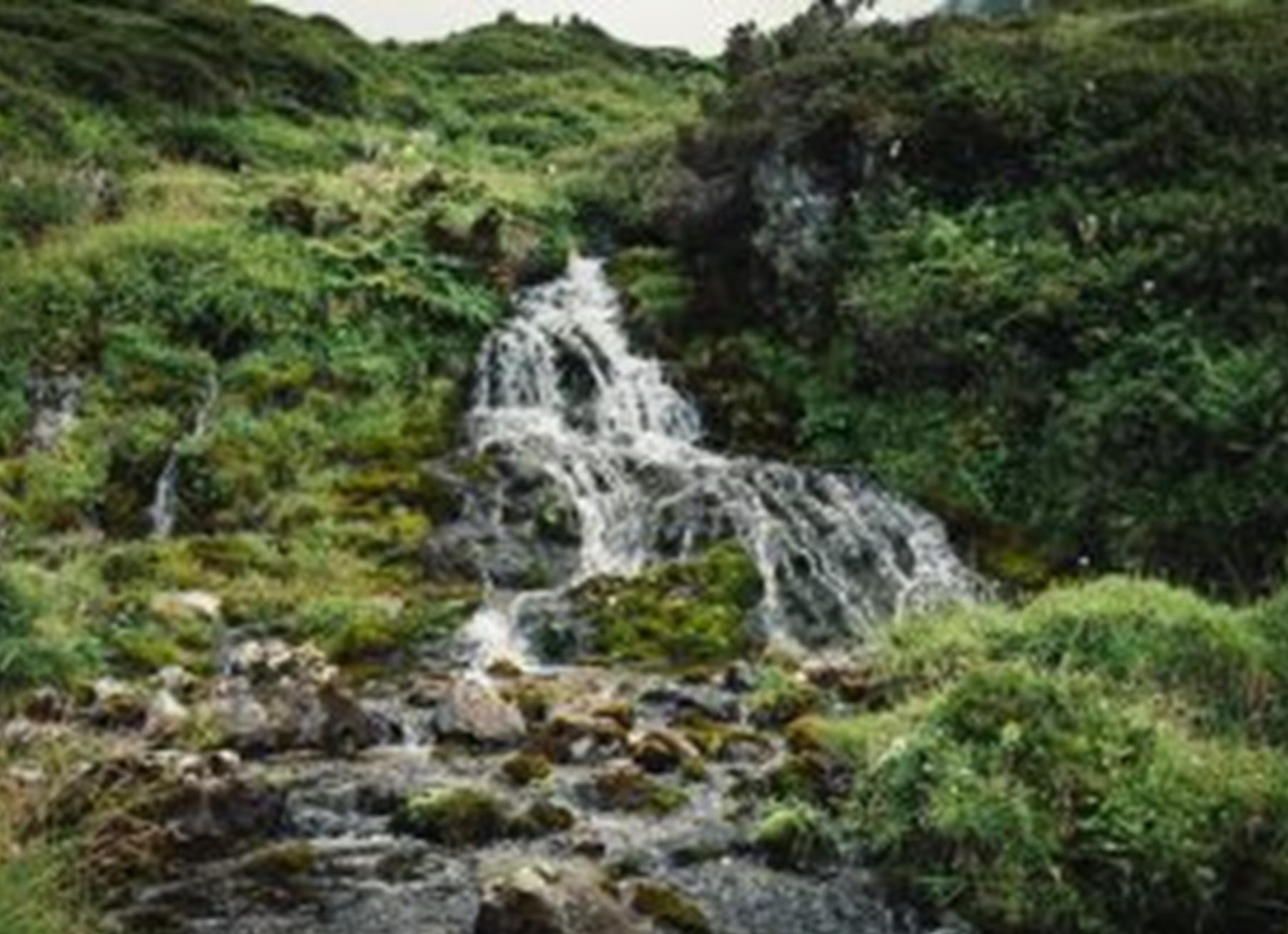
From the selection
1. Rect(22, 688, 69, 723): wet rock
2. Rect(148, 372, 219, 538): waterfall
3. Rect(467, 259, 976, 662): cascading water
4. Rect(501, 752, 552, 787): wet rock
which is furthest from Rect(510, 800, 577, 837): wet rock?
Rect(148, 372, 219, 538): waterfall

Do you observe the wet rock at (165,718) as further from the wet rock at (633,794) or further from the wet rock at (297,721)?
the wet rock at (633,794)

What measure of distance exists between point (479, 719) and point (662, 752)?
1700 mm

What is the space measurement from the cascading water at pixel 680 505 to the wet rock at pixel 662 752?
16.6ft

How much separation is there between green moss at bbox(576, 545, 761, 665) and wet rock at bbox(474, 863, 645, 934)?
870cm

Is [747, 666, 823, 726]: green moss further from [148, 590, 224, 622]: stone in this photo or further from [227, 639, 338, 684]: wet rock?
[148, 590, 224, 622]: stone

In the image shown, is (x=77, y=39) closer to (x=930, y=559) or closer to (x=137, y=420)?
(x=137, y=420)

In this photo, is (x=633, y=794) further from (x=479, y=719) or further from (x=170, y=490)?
(x=170, y=490)

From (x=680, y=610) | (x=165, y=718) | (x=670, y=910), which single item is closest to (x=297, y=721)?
(x=165, y=718)

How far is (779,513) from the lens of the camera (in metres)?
23.2

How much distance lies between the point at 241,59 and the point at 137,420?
19.3m

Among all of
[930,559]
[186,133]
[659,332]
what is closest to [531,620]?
[930,559]

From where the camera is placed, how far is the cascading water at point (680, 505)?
72.0ft

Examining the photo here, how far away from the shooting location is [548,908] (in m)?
10.7

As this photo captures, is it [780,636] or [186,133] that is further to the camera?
[186,133]
